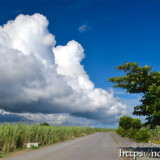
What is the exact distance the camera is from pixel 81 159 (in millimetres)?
13695

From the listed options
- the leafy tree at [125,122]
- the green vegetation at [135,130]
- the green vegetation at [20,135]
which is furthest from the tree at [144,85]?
the leafy tree at [125,122]

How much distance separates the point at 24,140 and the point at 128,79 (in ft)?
45.2

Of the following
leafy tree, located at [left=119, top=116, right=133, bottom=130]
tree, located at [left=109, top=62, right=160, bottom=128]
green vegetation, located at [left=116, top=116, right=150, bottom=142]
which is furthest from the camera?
leafy tree, located at [left=119, top=116, right=133, bottom=130]

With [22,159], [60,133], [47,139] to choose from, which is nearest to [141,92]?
[22,159]

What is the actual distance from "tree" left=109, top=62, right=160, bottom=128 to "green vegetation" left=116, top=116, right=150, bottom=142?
62.3 ft

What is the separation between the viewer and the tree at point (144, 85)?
1432cm

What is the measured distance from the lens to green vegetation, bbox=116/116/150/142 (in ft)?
110

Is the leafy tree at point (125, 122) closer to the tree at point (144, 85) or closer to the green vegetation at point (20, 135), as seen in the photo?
the green vegetation at point (20, 135)

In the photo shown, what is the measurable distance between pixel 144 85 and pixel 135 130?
30120 millimetres

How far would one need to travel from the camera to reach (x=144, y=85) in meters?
15.8

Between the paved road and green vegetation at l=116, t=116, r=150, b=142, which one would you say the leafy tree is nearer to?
green vegetation at l=116, t=116, r=150, b=142

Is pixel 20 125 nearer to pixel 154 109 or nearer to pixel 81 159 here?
pixel 81 159

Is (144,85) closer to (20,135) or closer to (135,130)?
(20,135)

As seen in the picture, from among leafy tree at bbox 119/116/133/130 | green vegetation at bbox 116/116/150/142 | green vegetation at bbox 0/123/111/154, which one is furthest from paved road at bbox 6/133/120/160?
leafy tree at bbox 119/116/133/130
